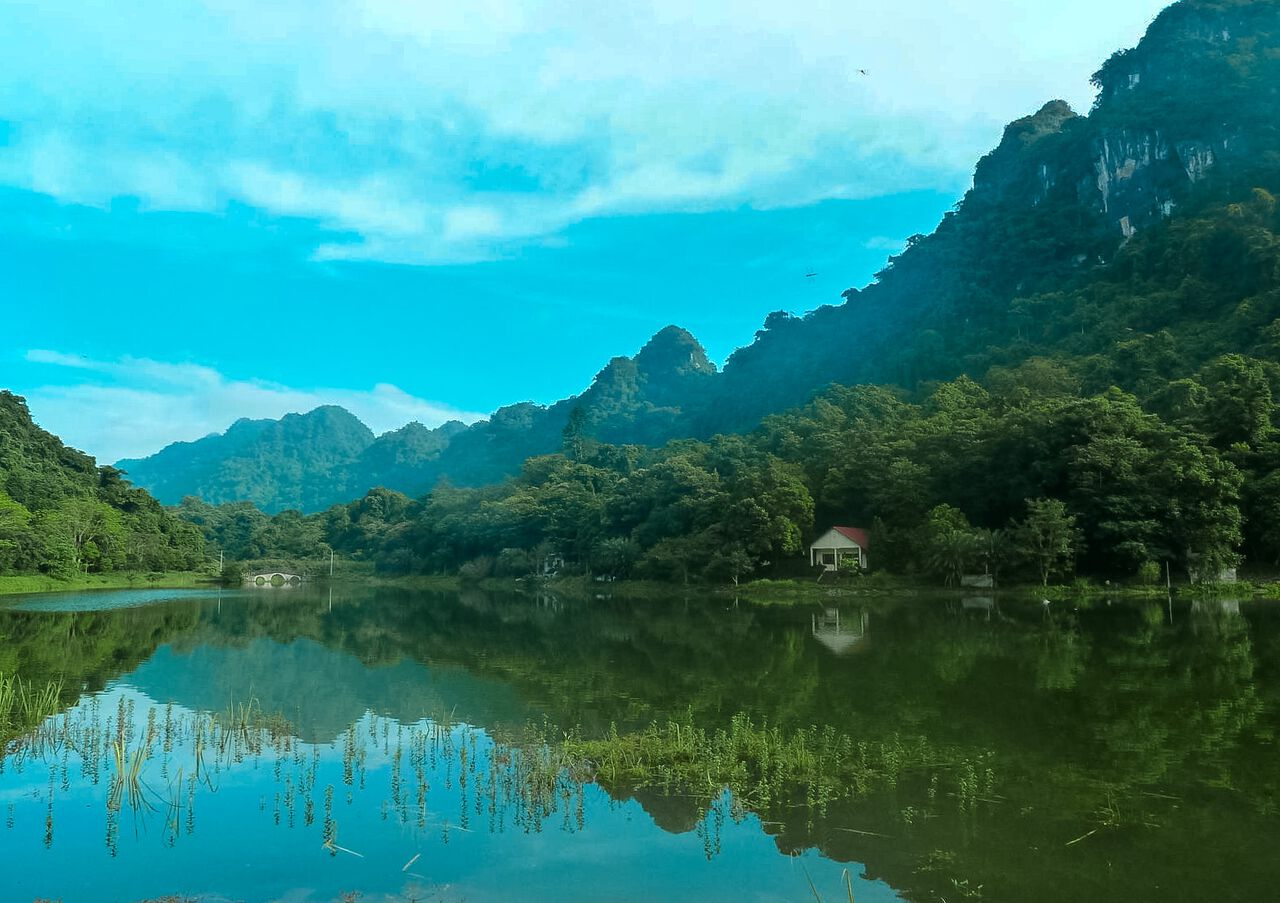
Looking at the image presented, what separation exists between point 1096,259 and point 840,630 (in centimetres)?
6872

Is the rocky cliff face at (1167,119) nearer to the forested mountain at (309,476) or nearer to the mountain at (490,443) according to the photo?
the mountain at (490,443)

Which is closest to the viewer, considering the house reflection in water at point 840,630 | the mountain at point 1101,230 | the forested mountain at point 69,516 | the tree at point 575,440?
the house reflection in water at point 840,630

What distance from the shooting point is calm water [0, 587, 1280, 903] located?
582 cm

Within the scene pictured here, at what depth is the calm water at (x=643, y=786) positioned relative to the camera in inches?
229

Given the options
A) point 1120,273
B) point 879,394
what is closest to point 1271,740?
point 879,394

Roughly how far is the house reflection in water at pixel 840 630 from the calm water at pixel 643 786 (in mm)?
358

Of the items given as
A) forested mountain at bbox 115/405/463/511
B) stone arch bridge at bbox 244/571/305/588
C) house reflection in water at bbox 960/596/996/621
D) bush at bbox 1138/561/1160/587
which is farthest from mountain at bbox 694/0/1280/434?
forested mountain at bbox 115/405/463/511

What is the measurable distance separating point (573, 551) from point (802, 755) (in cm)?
5086

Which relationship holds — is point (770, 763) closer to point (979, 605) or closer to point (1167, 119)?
point (979, 605)

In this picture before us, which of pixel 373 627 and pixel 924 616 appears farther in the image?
pixel 373 627

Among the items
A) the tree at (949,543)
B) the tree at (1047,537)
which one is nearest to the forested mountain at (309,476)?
the tree at (949,543)

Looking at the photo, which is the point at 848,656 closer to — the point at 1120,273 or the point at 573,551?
the point at 573,551

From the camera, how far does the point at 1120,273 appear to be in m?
65.6

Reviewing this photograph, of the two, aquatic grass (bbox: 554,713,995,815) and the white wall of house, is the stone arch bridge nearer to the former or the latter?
the white wall of house
